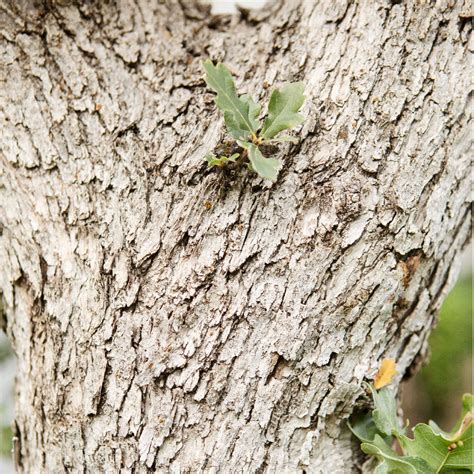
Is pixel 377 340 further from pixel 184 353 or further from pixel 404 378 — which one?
pixel 184 353

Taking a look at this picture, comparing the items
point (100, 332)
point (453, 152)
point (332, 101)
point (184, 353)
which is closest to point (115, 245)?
point (100, 332)

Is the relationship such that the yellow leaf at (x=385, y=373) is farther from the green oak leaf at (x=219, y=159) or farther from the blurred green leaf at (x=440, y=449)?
the green oak leaf at (x=219, y=159)

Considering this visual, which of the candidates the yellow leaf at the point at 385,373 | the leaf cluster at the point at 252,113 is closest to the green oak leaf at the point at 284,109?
the leaf cluster at the point at 252,113

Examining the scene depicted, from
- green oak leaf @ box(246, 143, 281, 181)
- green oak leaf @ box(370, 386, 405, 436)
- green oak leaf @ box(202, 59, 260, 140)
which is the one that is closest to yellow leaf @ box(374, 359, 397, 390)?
green oak leaf @ box(370, 386, 405, 436)

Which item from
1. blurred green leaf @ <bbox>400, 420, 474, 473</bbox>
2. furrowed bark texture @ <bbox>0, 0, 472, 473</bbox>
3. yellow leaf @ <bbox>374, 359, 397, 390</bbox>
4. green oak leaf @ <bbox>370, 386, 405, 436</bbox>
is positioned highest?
furrowed bark texture @ <bbox>0, 0, 472, 473</bbox>

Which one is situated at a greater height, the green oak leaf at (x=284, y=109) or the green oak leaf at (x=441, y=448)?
the green oak leaf at (x=284, y=109)

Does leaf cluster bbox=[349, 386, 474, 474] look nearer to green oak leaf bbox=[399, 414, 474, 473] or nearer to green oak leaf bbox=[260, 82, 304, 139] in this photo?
green oak leaf bbox=[399, 414, 474, 473]

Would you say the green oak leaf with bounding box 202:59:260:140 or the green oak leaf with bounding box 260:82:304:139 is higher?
the green oak leaf with bounding box 202:59:260:140
